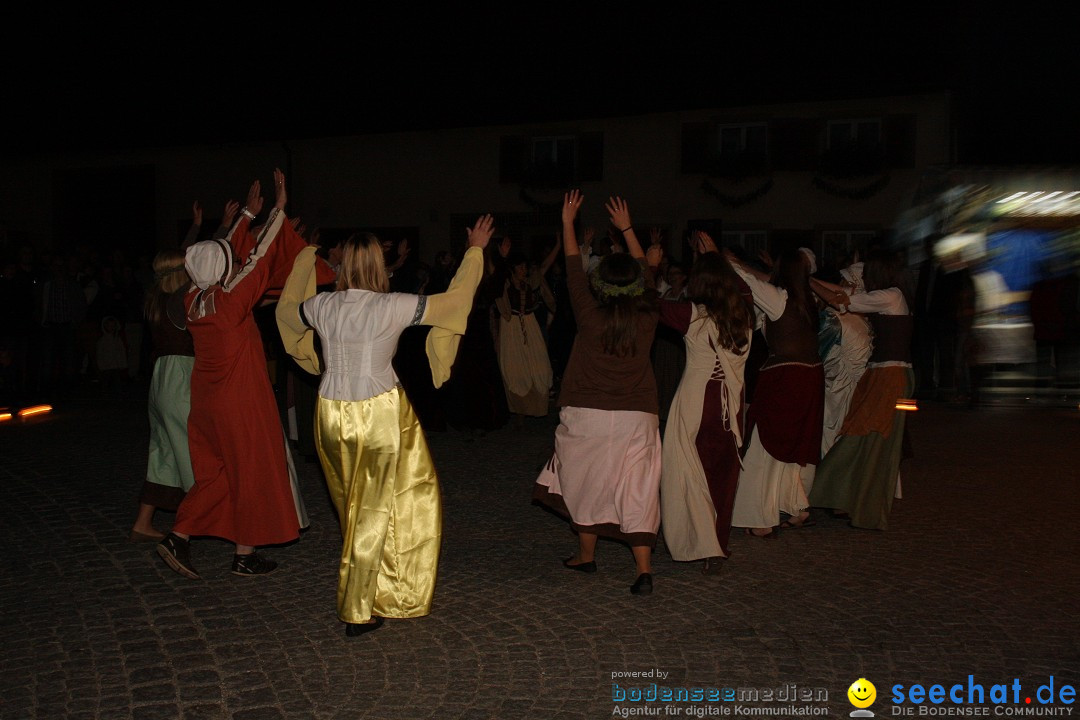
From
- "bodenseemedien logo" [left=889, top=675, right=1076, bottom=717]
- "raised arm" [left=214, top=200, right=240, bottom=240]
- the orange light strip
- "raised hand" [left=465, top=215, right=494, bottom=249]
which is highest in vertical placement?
"raised arm" [left=214, top=200, right=240, bottom=240]

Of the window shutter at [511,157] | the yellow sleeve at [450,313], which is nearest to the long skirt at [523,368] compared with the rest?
the yellow sleeve at [450,313]

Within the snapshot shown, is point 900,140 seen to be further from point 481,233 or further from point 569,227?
point 481,233

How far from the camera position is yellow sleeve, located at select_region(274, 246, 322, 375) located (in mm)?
5688

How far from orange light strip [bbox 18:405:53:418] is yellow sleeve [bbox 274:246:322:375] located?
8.27 m

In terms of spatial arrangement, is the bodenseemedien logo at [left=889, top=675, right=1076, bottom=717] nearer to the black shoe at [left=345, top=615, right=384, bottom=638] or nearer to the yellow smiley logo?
the yellow smiley logo

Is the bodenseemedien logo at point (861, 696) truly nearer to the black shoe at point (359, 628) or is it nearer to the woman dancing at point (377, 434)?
the woman dancing at point (377, 434)

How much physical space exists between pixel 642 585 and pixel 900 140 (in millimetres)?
21562

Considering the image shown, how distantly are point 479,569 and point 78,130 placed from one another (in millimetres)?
30995

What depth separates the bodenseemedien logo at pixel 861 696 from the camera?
4258 millimetres

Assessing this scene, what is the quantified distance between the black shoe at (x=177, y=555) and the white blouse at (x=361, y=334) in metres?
1.51

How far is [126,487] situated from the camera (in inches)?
343

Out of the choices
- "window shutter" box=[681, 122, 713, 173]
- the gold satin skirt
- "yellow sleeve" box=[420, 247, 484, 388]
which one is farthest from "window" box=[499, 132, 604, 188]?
the gold satin skirt

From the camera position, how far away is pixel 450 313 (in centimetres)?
530

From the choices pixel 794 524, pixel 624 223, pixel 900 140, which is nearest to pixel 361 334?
pixel 624 223
